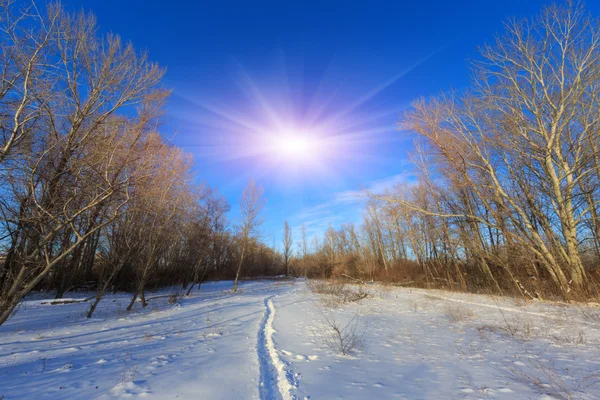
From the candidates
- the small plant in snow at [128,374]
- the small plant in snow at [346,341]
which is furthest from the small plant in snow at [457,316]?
the small plant in snow at [128,374]

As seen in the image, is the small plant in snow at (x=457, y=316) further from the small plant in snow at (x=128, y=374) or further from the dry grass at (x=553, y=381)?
the small plant in snow at (x=128, y=374)

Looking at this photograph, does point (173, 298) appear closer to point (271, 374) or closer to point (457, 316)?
point (271, 374)

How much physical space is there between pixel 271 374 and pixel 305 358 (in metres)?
1.01

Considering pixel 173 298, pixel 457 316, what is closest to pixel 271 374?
pixel 457 316

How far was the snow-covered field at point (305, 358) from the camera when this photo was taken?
3.59 m

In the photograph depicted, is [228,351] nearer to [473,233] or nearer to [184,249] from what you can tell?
[473,233]

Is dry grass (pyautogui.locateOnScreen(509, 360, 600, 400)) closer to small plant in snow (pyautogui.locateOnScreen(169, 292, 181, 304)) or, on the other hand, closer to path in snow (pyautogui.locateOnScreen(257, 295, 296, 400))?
path in snow (pyautogui.locateOnScreen(257, 295, 296, 400))

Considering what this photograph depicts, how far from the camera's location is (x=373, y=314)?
33.3 ft

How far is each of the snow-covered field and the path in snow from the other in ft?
0.07

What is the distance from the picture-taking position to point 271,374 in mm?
4324

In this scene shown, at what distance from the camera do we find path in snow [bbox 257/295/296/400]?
11.8 feet

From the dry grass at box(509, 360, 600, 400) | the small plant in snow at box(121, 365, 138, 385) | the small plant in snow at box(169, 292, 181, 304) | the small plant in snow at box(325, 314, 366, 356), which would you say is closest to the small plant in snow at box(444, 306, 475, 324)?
the small plant in snow at box(325, 314, 366, 356)

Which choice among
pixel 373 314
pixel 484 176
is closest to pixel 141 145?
pixel 373 314

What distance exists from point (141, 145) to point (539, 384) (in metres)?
10.5
